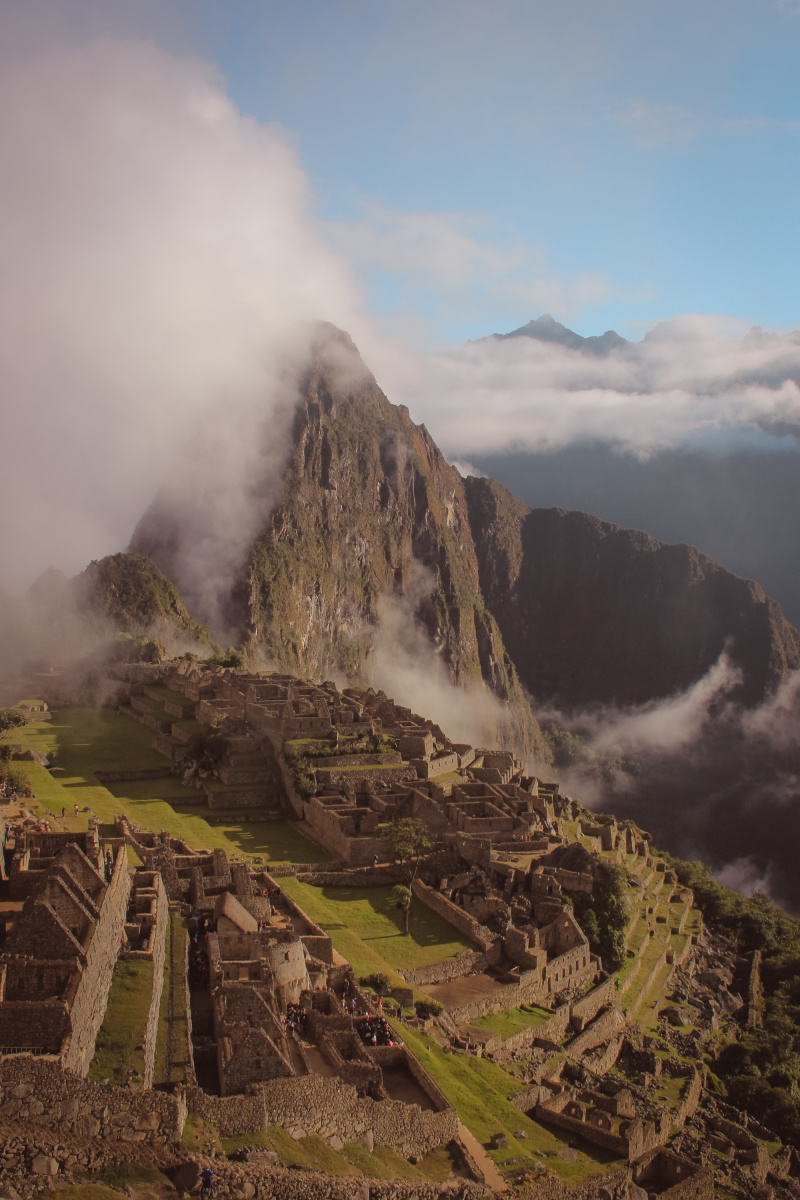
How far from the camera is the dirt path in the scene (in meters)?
17.1

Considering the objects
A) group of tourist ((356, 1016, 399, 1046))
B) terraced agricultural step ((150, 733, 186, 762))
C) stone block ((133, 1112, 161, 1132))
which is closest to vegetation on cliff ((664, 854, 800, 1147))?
A: group of tourist ((356, 1016, 399, 1046))

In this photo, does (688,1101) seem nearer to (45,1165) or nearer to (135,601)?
(45,1165)

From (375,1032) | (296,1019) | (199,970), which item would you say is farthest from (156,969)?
(375,1032)

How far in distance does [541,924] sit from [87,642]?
53309 millimetres

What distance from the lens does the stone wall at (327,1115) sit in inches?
537

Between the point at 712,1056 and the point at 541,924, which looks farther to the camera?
the point at 712,1056

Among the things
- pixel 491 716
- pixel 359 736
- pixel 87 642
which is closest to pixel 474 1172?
pixel 359 736

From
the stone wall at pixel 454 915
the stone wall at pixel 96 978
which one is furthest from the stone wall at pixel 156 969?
the stone wall at pixel 454 915

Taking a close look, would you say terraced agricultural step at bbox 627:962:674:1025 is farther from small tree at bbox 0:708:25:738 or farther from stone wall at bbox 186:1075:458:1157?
small tree at bbox 0:708:25:738

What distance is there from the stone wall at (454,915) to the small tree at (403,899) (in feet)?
3.10

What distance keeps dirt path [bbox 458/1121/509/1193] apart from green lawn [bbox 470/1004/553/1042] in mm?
6854

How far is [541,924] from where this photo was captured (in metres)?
32.0

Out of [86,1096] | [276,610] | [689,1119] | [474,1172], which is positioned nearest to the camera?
[86,1096]

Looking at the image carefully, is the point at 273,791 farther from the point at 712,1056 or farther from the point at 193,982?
the point at 193,982
